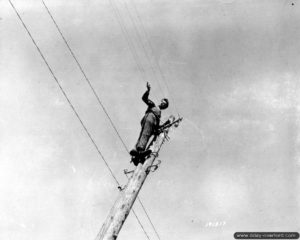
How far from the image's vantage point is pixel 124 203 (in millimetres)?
5660

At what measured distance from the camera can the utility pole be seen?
520 cm

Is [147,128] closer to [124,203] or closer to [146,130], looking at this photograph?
[146,130]

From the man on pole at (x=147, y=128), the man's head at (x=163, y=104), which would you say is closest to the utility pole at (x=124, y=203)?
the man on pole at (x=147, y=128)

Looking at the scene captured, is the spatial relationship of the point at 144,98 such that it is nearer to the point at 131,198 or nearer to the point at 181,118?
the point at 181,118

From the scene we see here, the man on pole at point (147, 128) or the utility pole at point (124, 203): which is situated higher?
the man on pole at point (147, 128)

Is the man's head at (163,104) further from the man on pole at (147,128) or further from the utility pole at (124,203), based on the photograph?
the utility pole at (124,203)

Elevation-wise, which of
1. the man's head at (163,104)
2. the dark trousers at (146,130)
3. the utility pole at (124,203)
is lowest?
the utility pole at (124,203)

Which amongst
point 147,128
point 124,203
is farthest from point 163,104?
point 124,203

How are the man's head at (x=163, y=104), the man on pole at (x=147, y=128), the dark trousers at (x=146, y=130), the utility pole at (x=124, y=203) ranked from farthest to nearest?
the man's head at (x=163, y=104), the dark trousers at (x=146, y=130), the man on pole at (x=147, y=128), the utility pole at (x=124, y=203)

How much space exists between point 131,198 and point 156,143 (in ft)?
7.45

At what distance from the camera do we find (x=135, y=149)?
7.23 metres

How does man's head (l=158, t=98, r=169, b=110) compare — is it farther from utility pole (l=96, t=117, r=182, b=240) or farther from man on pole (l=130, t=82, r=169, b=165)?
utility pole (l=96, t=117, r=182, b=240)

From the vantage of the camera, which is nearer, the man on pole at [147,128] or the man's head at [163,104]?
the man on pole at [147,128]

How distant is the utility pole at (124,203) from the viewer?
205 inches
